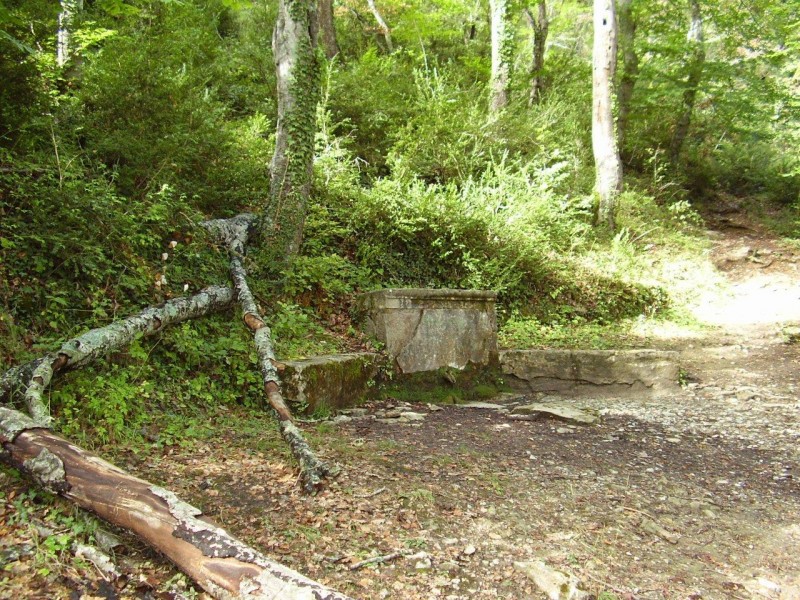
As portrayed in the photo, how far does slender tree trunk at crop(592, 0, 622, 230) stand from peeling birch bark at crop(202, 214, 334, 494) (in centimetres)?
727

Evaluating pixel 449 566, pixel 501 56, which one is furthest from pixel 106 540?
A: pixel 501 56

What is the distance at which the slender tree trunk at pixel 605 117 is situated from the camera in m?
9.95

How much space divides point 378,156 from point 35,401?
7.21 meters

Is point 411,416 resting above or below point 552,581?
below

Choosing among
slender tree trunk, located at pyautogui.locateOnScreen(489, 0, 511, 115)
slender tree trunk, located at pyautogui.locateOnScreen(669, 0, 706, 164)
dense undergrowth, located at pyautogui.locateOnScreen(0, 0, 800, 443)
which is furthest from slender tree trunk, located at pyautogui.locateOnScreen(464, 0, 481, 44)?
slender tree trunk, located at pyautogui.locateOnScreen(669, 0, 706, 164)

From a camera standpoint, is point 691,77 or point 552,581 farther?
point 691,77

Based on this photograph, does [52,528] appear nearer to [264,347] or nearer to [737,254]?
[264,347]

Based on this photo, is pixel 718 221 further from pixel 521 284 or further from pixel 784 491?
pixel 784 491

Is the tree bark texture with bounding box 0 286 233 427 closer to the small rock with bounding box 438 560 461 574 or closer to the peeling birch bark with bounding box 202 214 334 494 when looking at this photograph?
the peeling birch bark with bounding box 202 214 334 494

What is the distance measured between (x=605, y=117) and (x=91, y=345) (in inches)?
389

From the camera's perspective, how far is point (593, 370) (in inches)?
230

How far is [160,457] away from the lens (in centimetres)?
287

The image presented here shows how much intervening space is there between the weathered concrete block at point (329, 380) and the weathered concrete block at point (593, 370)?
184cm

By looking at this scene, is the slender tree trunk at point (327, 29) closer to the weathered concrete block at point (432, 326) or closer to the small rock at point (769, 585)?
the weathered concrete block at point (432, 326)
